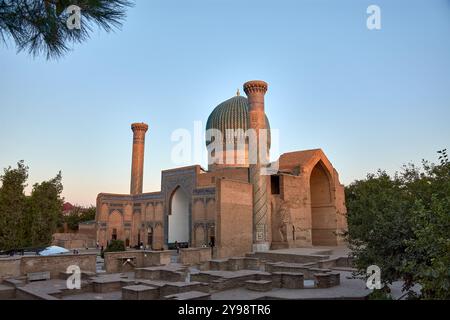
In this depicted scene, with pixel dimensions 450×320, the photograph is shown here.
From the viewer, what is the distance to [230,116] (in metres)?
38.0

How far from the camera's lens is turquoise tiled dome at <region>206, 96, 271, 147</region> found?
37.5 m

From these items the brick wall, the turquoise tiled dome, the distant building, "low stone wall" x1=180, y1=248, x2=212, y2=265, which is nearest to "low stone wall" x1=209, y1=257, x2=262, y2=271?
"low stone wall" x1=180, y1=248, x2=212, y2=265

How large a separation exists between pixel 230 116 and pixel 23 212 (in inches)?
915

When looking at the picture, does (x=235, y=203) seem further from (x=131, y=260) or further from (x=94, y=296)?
(x=94, y=296)

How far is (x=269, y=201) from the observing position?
83.9 feet

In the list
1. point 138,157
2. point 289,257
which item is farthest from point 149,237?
point 289,257

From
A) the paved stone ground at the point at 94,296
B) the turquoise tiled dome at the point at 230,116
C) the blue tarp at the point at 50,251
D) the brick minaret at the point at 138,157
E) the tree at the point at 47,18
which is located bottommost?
the paved stone ground at the point at 94,296

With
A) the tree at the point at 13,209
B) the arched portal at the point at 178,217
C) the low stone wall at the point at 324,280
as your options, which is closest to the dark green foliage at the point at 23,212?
the tree at the point at 13,209

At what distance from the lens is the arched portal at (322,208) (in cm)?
3011

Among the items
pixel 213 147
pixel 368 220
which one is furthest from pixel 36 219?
pixel 213 147

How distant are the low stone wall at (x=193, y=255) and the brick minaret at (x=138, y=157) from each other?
73.1 ft

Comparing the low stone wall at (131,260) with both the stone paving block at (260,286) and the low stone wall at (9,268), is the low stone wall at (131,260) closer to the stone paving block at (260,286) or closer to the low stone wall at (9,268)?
the low stone wall at (9,268)
